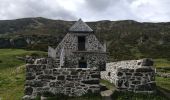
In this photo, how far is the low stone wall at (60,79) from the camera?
2091 cm

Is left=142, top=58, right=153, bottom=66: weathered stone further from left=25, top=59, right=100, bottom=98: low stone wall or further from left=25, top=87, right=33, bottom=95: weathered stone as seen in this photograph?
left=25, top=87, right=33, bottom=95: weathered stone

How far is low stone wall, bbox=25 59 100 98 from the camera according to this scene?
823 inches

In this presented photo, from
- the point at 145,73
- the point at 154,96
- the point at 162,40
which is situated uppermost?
the point at 162,40

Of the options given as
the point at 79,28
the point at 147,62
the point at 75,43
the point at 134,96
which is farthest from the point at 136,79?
the point at 79,28

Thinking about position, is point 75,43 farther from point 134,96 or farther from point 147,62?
point 134,96

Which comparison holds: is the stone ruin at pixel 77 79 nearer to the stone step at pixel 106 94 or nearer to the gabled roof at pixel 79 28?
the stone step at pixel 106 94

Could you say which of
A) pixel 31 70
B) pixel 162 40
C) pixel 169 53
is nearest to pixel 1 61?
pixel 31 70

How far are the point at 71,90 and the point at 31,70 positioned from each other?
2578 millimetres

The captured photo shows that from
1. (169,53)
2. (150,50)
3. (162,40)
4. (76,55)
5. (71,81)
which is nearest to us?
(71,81)

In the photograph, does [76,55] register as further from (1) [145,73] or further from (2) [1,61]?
(2) [1,61]

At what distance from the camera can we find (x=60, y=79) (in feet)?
68.7

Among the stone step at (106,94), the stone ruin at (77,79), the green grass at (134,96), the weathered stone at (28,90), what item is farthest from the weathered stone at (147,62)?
the weathered stone at (28,90)

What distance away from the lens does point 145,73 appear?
853 inches

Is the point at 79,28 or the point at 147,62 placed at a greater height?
the point at 79,28
